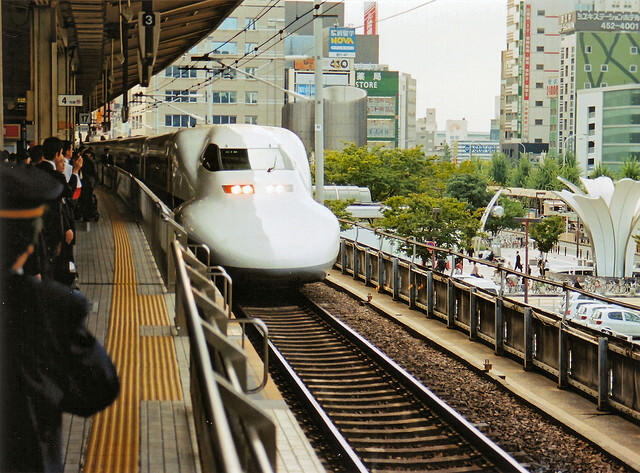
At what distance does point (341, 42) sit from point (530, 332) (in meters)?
122

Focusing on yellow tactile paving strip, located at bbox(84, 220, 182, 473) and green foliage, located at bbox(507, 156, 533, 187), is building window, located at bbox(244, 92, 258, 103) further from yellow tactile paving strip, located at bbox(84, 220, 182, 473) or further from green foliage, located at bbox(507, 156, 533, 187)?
yellow tactile paving strip, located at bbox(84, 220, 182, 473)

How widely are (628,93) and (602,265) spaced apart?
78734 millimetres

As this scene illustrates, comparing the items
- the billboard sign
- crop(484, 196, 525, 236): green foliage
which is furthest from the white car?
the billboard sign

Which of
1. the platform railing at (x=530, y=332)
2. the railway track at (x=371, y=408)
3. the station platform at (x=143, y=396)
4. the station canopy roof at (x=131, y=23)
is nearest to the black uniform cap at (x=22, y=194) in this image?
the station platform at (x=143, y=396)

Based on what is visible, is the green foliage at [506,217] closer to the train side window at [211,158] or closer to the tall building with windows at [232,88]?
the tall building with windows at [232,88]

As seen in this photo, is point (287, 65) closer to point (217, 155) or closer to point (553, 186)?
point (553, 186)

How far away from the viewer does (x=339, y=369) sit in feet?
43.1

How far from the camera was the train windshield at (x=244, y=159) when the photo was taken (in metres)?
16.9

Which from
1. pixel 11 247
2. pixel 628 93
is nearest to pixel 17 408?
pixel 11 247

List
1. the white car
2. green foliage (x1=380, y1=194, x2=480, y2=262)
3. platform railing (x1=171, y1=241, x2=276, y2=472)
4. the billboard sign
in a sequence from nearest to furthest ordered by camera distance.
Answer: platform railing (x1=171, y1=241, x2=276, y2=472)
the white car
green foliage (x1=380, y1=194, x2=480, y2=262)
the billboard sign

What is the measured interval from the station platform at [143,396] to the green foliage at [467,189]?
190 ft

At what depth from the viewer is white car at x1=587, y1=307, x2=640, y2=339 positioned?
11.9 metres

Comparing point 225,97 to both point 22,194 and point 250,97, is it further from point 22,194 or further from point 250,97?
A: point 22,194

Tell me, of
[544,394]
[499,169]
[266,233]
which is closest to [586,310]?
[544,394]
